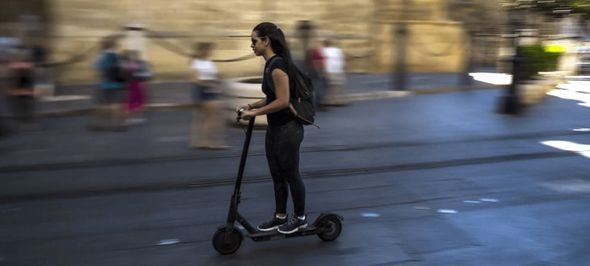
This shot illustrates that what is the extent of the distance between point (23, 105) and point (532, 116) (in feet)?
30.9

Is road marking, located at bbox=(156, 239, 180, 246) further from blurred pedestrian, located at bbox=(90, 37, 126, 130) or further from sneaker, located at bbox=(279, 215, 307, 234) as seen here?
blurred pedestrian, located at bbox=(90, 37, 126, 130)

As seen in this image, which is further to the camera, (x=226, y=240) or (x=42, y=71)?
(x=42, y=71)

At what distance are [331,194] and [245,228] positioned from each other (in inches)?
77.2

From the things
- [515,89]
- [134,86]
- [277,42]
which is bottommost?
[515,89]

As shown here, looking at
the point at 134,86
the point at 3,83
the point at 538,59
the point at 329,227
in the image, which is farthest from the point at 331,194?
the point at 538,59

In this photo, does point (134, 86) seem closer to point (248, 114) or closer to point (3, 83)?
point (3, 83)

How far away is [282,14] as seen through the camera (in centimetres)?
1950

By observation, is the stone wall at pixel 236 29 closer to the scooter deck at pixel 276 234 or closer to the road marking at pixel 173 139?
the road marking at pixel 173 139

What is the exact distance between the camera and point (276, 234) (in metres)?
4.82

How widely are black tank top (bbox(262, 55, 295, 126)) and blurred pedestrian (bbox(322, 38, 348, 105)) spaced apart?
8.53 meters

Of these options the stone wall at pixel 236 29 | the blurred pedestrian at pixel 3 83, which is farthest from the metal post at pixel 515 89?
the blurred pedestrian at pixel 3 83

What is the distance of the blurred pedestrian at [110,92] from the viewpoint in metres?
10.5

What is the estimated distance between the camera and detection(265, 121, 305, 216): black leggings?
4672 millimetres

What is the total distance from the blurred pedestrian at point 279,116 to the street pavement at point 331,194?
15.5 inches
